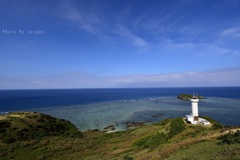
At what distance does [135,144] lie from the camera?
110 ft

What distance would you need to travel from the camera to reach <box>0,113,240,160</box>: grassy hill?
1681cm

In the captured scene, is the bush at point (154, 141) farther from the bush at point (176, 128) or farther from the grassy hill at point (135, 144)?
the bush at point (176, 128)

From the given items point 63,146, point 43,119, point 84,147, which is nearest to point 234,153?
point 84,147

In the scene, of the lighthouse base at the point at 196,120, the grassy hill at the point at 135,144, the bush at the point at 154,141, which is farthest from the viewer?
the lighthouse base at the point at 196,120

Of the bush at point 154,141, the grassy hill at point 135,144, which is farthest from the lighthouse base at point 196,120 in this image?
the bush at point 154,141

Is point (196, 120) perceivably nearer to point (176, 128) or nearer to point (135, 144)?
point (176, 128)

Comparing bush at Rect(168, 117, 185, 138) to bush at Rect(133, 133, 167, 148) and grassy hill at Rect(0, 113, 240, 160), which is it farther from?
bush at Rect(133, 133, 167, 148)

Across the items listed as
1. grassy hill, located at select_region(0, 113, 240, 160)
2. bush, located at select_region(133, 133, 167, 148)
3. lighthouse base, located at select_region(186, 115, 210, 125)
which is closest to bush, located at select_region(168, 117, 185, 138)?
grassy hill, located at select_region(0, 113, 240, 160)

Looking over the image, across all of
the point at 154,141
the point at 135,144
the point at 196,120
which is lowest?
the point at 135,144

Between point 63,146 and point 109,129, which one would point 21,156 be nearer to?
point 63,146

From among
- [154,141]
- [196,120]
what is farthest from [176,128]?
[196,120]

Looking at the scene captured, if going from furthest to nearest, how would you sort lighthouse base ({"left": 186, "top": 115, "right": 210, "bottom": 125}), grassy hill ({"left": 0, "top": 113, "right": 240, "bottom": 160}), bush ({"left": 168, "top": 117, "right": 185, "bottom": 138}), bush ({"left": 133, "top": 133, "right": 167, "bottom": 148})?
lighthouse base ({"left": 186, "top": 115, "right": 210, "bottom": 125}) < bush ({"left": 168, "top": 117, "right": 185, "bottom": 138}) < bush ({"left": 133, "top": 133, "right": 167, "bottom": 148}) < grassy hill ({"left": 0, "top": 113, "right": 240, "bottom": 160})

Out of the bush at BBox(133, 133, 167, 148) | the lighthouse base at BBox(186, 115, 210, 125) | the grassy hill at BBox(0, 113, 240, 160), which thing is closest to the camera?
the grassy hill at BBox(0, 113, 240, 160)

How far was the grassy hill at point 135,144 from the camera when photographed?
55.2 ft
